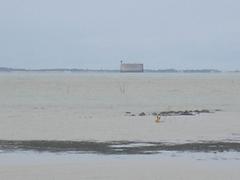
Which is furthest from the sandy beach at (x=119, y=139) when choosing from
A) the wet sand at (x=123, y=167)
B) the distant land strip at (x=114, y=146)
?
the distant land strip at (x=114, y=146)

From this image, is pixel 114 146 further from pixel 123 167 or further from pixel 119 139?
pixel 123 167

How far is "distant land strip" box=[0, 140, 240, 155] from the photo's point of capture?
1916 centimetres

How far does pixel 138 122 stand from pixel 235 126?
15.7 ft

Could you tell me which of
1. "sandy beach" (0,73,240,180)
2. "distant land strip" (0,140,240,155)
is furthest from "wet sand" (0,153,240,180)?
"distant land strip" (0,140,240,155)

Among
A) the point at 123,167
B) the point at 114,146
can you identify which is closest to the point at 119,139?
the point at 114,146

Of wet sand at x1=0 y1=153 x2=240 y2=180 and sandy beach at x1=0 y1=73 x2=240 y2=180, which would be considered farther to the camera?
sandy beach at x1=0 y1=73 x2=240 y2=180

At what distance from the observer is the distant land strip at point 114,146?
1916cm

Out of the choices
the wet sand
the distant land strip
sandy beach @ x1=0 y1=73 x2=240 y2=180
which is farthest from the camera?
the distant land strip

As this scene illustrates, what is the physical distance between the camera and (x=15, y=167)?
15680mm

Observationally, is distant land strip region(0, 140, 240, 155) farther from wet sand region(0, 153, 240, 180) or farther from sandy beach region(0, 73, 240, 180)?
wet sand region(0, 153, 240, 180)

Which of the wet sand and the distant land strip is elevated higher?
the wet sand

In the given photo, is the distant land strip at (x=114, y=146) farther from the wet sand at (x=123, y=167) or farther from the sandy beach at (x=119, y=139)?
the wet sand at (x=123, y=167)

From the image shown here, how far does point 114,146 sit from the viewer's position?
798 inches

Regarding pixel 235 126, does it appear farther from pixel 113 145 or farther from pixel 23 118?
pixel 23 118
